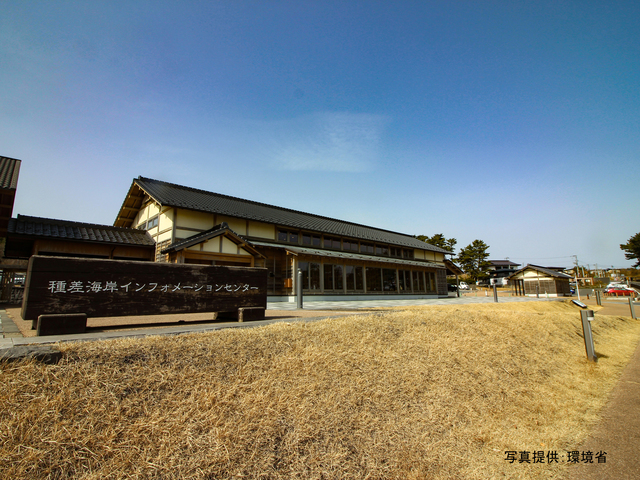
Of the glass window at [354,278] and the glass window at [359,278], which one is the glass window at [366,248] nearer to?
the glass window at [359,278]

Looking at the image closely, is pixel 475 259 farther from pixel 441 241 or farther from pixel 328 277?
pixel 328 277

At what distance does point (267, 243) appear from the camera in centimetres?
1858

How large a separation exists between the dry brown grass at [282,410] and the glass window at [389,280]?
1689 centimetres

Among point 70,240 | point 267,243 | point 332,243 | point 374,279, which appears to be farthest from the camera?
point 332,243

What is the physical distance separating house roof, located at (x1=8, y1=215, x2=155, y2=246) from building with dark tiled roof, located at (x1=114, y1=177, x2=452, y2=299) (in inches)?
40.7

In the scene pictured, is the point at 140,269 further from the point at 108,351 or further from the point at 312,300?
the point at 312,300

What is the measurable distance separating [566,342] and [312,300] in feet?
37.7

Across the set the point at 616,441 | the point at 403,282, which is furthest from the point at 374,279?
the point at 616,441

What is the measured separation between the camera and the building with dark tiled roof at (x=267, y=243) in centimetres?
1324

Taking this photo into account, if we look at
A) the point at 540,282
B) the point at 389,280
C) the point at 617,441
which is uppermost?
the point at 389,280

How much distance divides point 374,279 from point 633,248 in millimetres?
56863

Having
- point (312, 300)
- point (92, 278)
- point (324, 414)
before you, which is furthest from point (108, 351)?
point (312, 300)

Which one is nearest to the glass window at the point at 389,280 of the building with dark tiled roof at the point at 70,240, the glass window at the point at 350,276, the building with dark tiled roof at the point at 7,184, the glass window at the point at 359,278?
the glass window at the point at 359,278

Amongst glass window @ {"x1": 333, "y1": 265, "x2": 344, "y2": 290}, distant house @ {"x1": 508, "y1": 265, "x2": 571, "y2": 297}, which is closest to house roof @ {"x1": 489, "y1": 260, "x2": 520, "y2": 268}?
distant house @ {"x1": 508, "y1": 265, "x2": 571, "y2": 297}
